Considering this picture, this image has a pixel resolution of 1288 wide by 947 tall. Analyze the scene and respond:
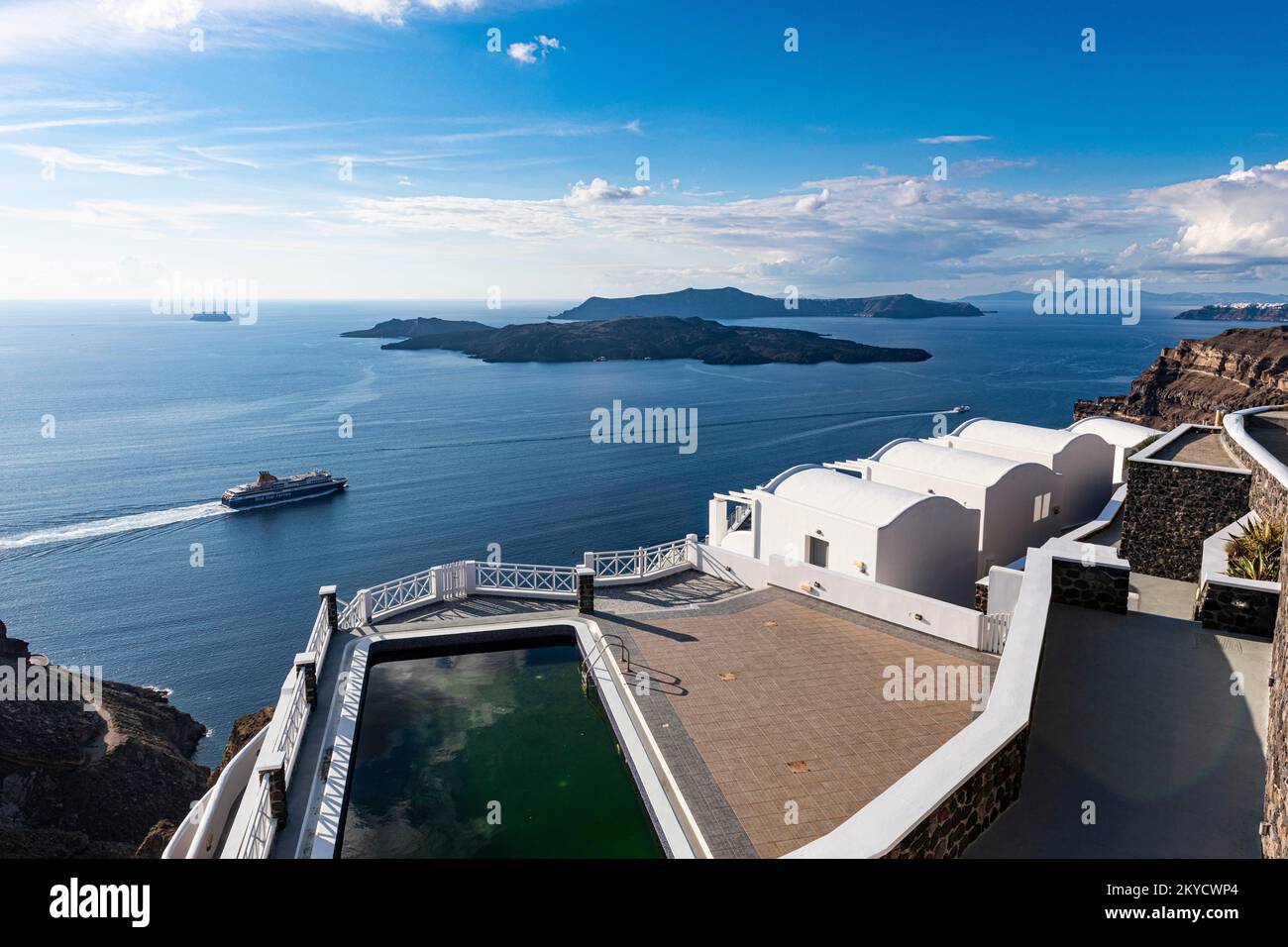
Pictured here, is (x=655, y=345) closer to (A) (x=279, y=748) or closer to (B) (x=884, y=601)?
(B) (x=884, y=601)

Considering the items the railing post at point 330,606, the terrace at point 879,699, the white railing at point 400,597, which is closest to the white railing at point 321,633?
the railing post at point 330,606

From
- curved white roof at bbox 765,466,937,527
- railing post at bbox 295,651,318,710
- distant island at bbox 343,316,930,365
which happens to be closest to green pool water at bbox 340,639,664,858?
railing post at bbox 295,651,318,710

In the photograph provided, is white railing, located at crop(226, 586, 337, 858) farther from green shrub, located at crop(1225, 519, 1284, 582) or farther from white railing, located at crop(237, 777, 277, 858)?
green shrub, located at crop(1225, 519, 1284, 582)

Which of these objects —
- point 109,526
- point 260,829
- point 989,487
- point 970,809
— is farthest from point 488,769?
point 109,526

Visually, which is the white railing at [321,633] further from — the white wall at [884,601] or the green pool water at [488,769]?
the white wall at [884,601]

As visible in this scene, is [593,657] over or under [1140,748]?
under
